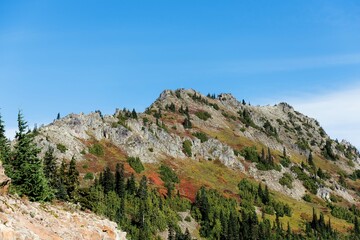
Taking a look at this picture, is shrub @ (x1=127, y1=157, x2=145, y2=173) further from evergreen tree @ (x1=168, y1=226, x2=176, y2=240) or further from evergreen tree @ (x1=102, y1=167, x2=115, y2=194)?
evergreen tree @ (x1=168, y1=226, x2=176, y2=240)

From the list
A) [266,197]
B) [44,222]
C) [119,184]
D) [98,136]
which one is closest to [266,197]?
[266,197]

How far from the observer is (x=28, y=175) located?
53.1 metres

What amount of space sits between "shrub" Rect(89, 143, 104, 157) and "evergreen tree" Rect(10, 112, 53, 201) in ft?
338

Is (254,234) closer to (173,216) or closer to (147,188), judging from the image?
(173,216)

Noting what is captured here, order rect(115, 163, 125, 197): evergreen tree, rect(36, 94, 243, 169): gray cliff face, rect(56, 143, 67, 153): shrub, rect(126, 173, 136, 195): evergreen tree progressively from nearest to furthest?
1. rect(115, 163, 125, 197): evergreen tree
2. rect(126, 173, 136, 195): evergreen tree
3. rect(56, 143, 67, 153): shrub
4. rect(36, 94, 243, 169): gray cliff face

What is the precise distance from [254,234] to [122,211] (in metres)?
51.2

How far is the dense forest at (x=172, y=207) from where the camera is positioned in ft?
343

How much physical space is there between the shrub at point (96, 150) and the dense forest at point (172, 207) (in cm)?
1303

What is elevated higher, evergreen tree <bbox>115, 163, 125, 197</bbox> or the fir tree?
the fir tree

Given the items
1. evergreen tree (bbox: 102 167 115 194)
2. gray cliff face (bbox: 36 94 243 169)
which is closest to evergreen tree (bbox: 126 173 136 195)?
evergreen tree (bbox: 102 167 115 194)

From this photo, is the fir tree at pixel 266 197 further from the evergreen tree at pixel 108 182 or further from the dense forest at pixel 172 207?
the evergreen tree at pixel 108 182

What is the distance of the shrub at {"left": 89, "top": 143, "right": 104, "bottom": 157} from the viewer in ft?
534

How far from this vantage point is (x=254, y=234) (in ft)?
456

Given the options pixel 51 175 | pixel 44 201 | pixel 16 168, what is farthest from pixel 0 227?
pixel 51 175
